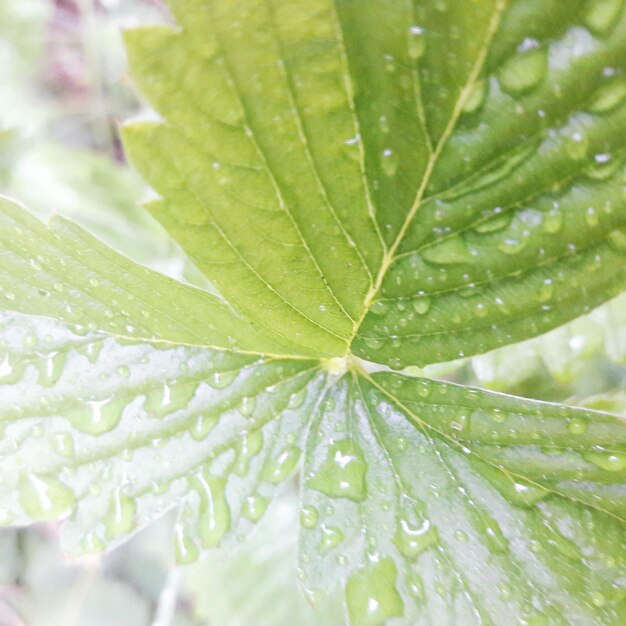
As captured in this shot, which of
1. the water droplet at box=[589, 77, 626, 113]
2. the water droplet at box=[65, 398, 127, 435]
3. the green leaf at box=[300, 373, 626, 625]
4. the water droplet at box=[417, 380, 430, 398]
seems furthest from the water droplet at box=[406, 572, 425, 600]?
the water droplet at box=[589, 77, 626, 113]

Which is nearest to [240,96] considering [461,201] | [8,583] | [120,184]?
[461,201]

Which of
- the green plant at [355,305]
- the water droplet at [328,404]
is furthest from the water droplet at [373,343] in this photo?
the water droplet at [328,404]

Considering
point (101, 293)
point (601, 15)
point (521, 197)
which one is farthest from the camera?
point (101, 293)

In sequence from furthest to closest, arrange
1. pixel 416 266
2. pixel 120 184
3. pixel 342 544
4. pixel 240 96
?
pixel 120 184 < pixel 342 544 < pixel 416 266 < pixel 240 96

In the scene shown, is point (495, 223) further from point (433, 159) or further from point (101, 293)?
point (101, 293)

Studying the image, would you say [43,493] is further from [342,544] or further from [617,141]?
[617,141]

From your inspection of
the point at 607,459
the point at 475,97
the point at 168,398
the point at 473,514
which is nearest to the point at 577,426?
the point at 607,459

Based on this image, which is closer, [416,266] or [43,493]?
[416,266]
